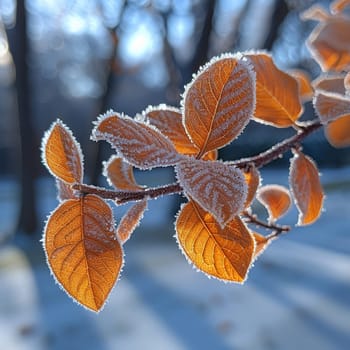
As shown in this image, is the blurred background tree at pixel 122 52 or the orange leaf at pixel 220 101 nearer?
the orange leaf at pixel 220 101

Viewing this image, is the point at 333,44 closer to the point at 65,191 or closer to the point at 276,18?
the point at 65,191

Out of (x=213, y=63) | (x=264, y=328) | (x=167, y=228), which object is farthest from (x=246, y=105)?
(x=167, y=228)

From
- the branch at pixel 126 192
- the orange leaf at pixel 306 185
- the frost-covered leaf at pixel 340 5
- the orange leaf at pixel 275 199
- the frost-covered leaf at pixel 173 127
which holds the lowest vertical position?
the orange leaf at pixel 275 199

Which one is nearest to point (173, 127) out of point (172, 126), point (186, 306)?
point (172, 126)

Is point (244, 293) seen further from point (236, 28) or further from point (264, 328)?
point (236, 28)

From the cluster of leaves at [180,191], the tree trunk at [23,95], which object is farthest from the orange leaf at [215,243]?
the tree trunk at [23,95]

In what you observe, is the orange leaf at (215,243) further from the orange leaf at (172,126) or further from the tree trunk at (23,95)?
the tree trunk at (23,95)

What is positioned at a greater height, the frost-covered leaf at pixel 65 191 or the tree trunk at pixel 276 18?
the frost-covered leaf at pixel 65 191
